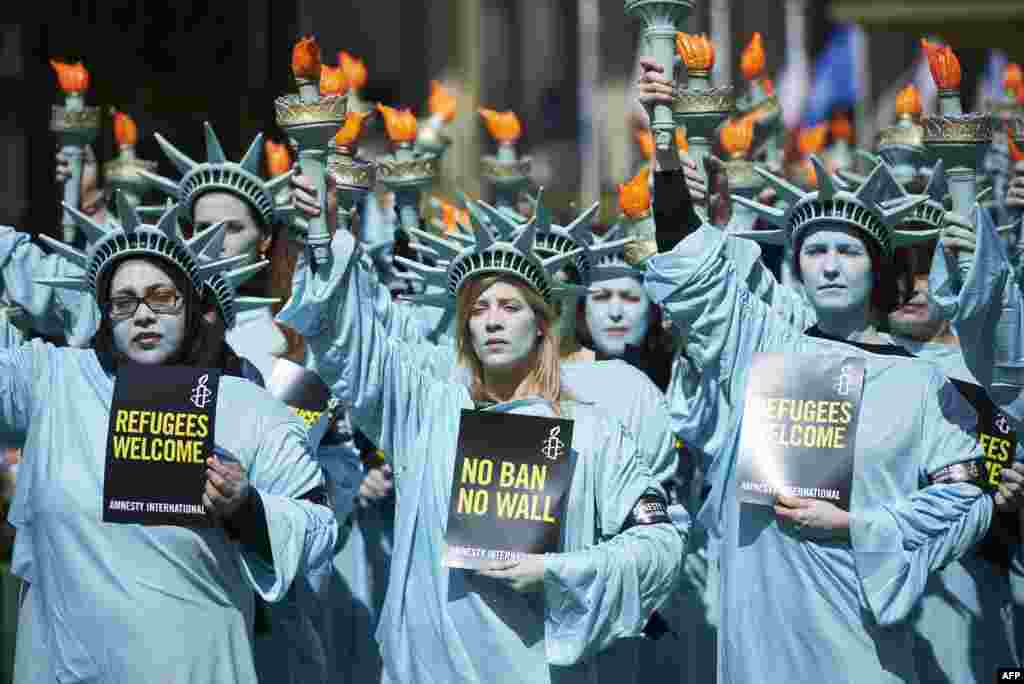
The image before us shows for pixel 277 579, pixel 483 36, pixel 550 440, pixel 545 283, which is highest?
pixel 483 36

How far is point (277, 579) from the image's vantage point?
7238mm

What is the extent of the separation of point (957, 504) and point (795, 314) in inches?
55.9

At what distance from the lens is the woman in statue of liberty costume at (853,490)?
24.3 ft

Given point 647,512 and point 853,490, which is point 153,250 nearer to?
point 647,512

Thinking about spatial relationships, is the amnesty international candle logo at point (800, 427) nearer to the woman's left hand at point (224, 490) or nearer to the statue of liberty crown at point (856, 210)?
the statue of liberty crown at point (856, 210)

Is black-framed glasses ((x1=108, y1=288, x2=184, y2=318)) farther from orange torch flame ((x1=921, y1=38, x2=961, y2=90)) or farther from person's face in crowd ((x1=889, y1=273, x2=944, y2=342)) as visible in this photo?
person's face in crowd ((x1=889, y1=273, x2=944, y2=342))

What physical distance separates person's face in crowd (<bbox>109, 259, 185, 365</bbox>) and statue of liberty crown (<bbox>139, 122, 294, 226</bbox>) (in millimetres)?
1784

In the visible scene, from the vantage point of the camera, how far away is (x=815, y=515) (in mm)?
7328

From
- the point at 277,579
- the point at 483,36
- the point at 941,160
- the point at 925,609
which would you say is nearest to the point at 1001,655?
the point at 925,609

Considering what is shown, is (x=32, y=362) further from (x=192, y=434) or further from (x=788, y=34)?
→ (x=788, y=34)

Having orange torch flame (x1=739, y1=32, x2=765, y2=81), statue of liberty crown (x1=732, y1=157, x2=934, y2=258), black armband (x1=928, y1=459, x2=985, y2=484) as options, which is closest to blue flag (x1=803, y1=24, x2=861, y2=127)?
orange torch flame (x1=739, y1=32, x2=765, y2=81)

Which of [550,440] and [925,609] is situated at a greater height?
[550,440]

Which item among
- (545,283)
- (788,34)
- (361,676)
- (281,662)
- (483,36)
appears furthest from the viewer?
(788,34)

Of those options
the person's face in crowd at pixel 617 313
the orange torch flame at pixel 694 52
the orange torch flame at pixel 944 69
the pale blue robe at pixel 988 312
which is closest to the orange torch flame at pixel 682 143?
the orange torch flame at pixel 694 52
